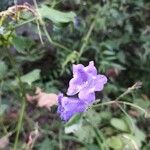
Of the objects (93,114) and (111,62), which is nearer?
(93,114)

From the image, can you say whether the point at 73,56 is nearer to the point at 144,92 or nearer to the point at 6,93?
the point at 6,93

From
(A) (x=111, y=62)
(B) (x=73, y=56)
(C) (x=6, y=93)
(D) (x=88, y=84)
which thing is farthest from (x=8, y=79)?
(D) (x=88, y=84)

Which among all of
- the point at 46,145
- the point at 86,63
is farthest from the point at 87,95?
the point at 86,63

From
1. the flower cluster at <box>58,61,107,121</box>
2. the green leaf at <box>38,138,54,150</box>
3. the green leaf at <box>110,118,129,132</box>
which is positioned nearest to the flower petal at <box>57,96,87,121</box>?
the flower cluster at <box>58,61,107,121</box>

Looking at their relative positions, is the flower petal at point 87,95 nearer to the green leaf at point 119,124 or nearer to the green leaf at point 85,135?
the green leaf at point 85,135

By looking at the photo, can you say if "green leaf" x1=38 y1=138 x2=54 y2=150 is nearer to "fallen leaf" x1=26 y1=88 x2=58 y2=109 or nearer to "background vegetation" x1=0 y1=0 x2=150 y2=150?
"background vegetation" x1=0 y1=0 x2=150 y2=150

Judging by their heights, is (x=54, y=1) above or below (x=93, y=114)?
above

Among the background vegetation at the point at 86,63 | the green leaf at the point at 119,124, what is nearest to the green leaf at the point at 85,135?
the background vegetation at the point at 86,63
